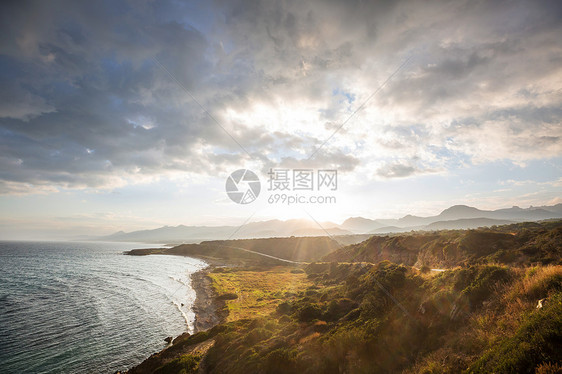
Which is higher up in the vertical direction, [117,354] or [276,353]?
[276,353]

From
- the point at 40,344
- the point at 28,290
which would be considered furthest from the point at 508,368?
the point at 28,290

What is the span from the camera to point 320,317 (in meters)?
22.8

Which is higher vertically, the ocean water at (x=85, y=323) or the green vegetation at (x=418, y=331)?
the green vegetation at (x=418, y=331)

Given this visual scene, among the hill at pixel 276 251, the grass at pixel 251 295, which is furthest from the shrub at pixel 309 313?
the hill at pixel 276 251

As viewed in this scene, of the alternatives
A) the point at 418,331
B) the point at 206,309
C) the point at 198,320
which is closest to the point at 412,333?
the point at 418,331

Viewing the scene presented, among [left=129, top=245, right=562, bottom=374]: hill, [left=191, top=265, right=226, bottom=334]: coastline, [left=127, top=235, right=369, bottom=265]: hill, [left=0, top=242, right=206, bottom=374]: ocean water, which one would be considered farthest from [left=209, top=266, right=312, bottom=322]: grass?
[left=127, top=235, right=369, bottom=265]: hill

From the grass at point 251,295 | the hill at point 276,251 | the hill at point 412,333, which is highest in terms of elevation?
the hill at point 412,333

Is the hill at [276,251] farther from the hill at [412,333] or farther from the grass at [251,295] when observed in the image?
the hill at [412,333]

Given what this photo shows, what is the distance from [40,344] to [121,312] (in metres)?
11.3

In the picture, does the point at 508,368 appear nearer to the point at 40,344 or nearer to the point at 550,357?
the point at 550,357

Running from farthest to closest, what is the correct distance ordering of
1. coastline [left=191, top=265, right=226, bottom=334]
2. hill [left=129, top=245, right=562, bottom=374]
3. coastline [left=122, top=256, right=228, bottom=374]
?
coastline [left=191, top=265, right=226, bottom=334]
coastline [left=122, top=256, right=228, bottom=374]
hill [left=129, top=245, right=562, bottom=374]

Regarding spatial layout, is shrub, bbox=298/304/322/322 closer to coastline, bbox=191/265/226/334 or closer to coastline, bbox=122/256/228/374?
coastline, bbox=122/256/228/374

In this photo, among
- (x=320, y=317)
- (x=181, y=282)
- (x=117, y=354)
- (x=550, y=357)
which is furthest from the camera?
(x=181, y=282)

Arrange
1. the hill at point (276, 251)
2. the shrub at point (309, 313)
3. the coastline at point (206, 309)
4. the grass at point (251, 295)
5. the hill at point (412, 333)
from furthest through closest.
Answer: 1. the hill at point (276, 251)
2. the grass at point (251, 295)
3. the coastline at point (206, 309)
4. the shrub at point (309, 313)
5. the hill at point (412, 333)
